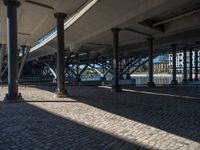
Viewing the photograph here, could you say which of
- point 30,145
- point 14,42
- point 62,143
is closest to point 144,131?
point 62,143

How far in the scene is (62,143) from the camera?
7.13 meters

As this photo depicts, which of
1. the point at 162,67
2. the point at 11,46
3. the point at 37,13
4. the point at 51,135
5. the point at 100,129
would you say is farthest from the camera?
the point at 162,67

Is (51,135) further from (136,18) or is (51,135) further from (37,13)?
(37,13)

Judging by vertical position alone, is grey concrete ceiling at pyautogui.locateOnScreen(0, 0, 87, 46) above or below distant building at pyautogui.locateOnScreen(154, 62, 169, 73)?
above

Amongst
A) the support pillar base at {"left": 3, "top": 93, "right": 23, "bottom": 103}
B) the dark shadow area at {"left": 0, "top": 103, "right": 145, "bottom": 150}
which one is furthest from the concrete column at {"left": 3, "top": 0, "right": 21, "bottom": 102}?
the dark shadow area at {"left": 0, "top": 103, "right": 145, "bottom": 150}

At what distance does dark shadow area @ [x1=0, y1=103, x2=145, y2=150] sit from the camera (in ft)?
22.6

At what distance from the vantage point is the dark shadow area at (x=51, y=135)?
22.6 feet

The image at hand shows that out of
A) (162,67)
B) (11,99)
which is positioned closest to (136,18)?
(11,99)

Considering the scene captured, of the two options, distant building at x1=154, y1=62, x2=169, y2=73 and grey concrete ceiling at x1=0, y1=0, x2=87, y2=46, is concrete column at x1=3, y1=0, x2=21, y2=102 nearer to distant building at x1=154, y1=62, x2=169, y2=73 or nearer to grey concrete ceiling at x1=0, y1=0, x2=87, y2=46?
grey concrete ceiling at x1=0, y1=0, x2=87, y2=46

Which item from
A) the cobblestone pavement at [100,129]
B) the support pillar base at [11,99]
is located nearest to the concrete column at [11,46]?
the support pillar base at [11,99]

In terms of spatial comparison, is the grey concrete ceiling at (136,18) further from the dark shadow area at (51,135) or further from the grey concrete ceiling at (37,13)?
the dark shadow area at (51,135)

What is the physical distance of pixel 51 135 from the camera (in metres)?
7.94

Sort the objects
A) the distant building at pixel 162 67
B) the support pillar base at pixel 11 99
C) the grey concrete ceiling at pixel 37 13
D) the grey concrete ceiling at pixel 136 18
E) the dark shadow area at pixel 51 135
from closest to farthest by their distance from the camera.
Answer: the dark shadow area at pixel 51 135 → the support pillar base at pixel 11 99 → the grey concrete ceiling at pixel 37 13 → the grey concrete ceiling at pixel 136 18 → the distant building at pixel 162 67

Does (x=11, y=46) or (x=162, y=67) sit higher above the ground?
(x=162, y=67)
